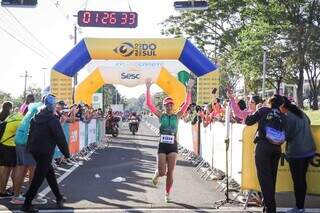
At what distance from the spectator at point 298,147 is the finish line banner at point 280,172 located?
416 mm

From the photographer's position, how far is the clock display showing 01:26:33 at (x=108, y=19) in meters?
21.8

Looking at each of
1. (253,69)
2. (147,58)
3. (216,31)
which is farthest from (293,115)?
(216,31)

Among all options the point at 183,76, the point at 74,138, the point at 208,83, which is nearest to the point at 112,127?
the point at 183,76

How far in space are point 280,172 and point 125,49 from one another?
14623 millimetres

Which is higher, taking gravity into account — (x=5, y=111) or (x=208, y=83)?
(x=208, y=83)

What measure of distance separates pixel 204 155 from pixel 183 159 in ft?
11.3

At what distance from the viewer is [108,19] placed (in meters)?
21.9

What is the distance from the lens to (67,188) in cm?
1227

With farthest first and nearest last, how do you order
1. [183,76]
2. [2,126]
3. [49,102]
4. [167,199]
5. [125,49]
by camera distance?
[183,76]
[125,49]
[2,126]
[167,199]
[49,102]

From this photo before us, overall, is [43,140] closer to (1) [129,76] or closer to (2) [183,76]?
(1) [129,76]

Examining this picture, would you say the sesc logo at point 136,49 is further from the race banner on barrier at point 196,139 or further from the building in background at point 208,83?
the race banner on barrier at point 196,139

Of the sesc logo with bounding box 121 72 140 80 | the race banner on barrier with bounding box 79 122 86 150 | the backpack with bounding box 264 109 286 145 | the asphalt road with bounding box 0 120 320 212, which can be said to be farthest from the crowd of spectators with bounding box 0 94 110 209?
the sesc logo with bounding box 121 72 140 80

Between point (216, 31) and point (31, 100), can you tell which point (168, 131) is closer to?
point (31, 100)

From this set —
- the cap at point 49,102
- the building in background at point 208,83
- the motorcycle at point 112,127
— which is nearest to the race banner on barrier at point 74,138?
the building in background at point 208,83
